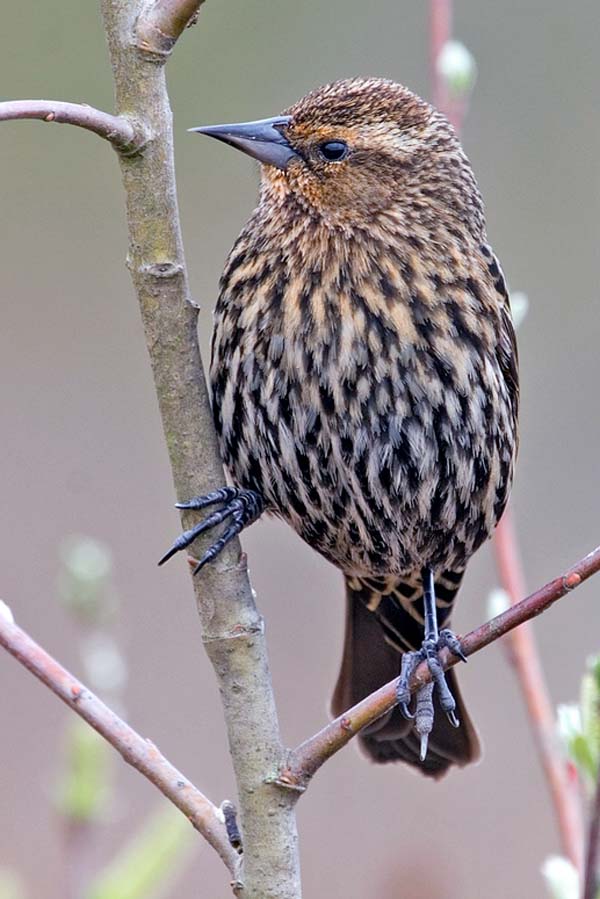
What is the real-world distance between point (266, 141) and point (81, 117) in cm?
94

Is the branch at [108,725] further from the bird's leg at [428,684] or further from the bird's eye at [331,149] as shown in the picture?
the bird's eye at [331,149]

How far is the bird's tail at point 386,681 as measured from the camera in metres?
3.23

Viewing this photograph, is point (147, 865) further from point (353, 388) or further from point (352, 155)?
point (352, 155)

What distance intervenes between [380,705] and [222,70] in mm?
5306

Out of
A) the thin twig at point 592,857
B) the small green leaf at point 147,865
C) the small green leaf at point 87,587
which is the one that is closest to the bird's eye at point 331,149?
the small green leaf at point 87,587

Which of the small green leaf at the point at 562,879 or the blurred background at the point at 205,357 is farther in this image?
the blurred background at the point at 205,357

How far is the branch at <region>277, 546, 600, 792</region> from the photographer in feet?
6.36

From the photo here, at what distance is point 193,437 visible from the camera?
2.30 metres

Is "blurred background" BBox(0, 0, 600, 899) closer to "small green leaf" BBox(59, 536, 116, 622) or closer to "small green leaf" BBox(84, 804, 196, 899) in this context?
"small green leaf" BBox(59, 536, 116, 622)

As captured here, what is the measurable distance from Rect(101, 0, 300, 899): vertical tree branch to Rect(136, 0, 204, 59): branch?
11mm

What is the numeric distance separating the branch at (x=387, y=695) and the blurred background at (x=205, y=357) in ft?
8.03

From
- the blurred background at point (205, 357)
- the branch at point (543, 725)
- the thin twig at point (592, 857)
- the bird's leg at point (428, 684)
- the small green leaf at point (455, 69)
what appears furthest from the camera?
the blurred background at point (205, 357)

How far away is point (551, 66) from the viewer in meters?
7.10

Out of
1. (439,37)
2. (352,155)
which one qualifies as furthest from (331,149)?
(439,37)
